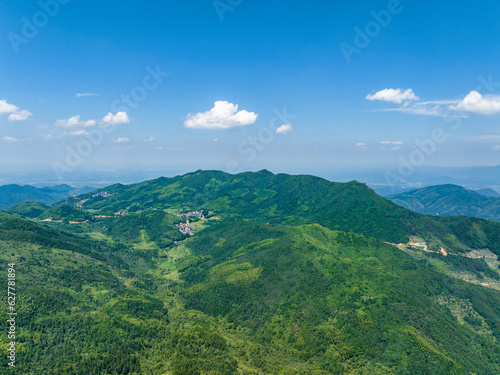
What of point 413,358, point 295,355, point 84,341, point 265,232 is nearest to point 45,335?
point 84,341

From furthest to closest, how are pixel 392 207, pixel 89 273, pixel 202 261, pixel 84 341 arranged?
pixel 392 207
pixel 202 261
pixel 89 273
pixel 84 341

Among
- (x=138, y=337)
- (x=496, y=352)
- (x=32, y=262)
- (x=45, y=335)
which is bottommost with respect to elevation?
(x=496, y=352)

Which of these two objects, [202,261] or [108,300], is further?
[202,261]

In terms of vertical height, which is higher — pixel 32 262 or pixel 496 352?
pixel 32 262

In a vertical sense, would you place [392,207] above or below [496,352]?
above

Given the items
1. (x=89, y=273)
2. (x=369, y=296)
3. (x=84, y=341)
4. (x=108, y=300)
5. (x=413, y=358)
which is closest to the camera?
(x=413, y=358)

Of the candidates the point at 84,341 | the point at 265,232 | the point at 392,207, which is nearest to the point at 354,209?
the point at 392,207

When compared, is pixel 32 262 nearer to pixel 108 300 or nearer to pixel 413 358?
pixel 108 300

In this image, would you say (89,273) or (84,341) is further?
(89,273)

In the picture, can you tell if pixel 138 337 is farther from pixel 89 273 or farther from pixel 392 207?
pixel 392 207

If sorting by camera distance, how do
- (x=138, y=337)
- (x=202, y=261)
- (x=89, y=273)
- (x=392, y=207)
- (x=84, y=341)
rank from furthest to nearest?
1. (x=392, y=207)
2. (x=202, y=261)
3. (x=89, y=273)
4. (x=138, y=337)
5. (x=84, y=341)
